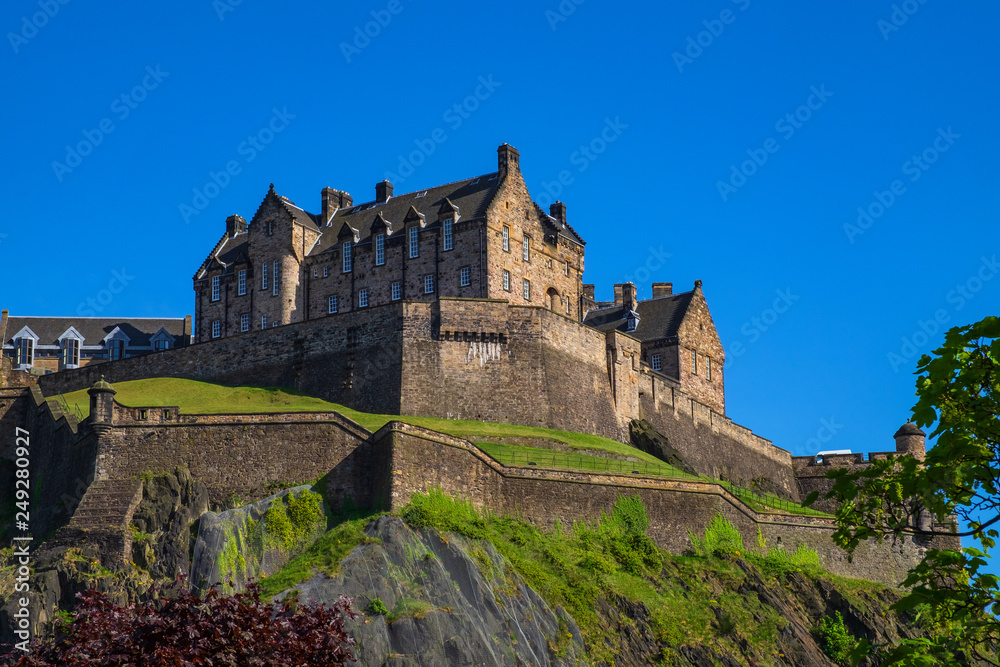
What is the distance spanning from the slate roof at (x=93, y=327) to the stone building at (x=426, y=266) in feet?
41.2

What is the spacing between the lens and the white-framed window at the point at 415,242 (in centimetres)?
7269

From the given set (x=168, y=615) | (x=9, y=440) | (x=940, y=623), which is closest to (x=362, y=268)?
(x=9, y=440)

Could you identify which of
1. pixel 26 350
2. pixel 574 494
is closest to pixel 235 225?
pixel 26 350

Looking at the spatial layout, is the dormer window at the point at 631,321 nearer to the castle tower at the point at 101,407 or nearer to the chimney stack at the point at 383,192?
the chimney stack at the point at 383,192

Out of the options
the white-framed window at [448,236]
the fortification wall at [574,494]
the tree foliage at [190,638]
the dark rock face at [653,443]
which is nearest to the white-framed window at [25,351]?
the white-framed window at [448,236]

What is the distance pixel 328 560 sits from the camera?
46.5 metres

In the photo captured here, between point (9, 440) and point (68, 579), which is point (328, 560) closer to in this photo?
point (68, 579)

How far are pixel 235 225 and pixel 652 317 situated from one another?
28338 millimetres

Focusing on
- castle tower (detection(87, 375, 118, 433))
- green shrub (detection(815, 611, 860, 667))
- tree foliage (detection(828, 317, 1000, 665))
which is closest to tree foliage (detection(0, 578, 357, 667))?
tree foliage (detection(828, 317, 1000, 665))

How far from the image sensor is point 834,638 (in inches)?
2174

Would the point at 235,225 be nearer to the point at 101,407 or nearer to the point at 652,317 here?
the point at 652,317

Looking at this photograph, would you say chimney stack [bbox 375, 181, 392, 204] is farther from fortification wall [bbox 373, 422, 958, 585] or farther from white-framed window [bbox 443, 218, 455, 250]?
fortification wall [bbox 373, 422, 958, 585]

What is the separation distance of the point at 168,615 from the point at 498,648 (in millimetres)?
23632

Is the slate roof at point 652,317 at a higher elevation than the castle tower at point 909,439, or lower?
higher
